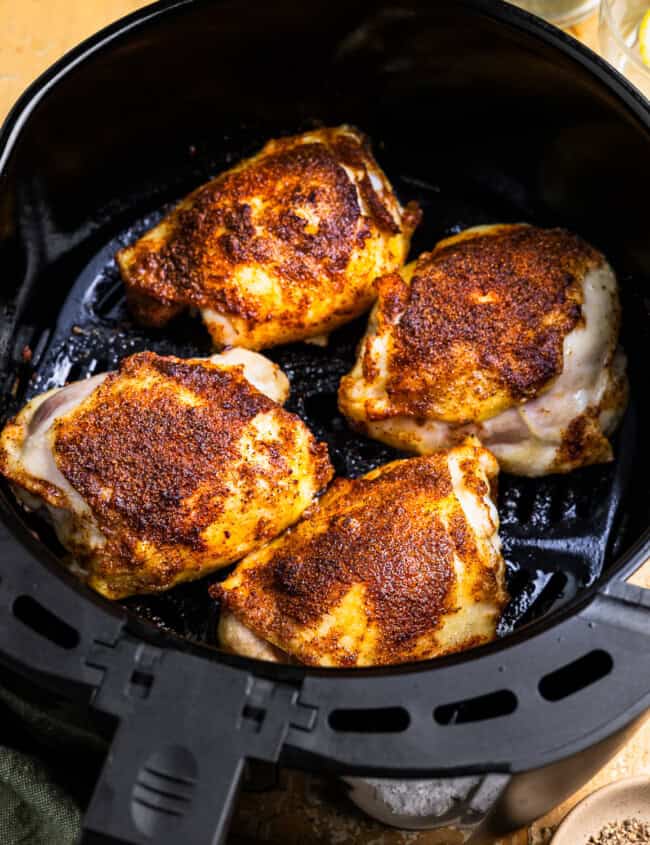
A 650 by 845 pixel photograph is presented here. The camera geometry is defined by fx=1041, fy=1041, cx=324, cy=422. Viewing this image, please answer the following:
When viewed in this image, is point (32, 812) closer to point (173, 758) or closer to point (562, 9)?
point (173, 758)

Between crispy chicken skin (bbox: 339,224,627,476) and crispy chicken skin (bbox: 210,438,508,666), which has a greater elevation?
crispy chicken skin (bbox: 339,224,627,476)

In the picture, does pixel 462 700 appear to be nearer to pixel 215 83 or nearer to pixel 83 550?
pixel 83 550

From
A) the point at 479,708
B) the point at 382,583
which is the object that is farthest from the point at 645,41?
the point at 479,708

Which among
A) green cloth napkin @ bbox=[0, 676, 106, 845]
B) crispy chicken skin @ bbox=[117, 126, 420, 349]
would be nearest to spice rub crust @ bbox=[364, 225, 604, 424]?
crispy chicken skin @ bbox=[117, 126, 420, 349]

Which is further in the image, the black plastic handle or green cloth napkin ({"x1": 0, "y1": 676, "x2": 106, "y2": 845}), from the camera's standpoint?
green cloth napkin ({"x1": 0, "y1": 676, "x2": 106, "y2": 845})

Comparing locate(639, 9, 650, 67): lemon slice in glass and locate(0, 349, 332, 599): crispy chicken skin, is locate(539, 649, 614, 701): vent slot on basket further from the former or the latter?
locate(639, 9, 650, 67): lemon slice in glass

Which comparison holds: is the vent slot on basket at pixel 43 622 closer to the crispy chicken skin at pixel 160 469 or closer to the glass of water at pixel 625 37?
the crispy chicken skin at pixel 160 469

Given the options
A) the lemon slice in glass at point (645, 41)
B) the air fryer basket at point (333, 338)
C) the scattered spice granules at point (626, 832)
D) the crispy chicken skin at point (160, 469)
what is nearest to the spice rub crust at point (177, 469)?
the crispy chicken skin at point (160, 469)
